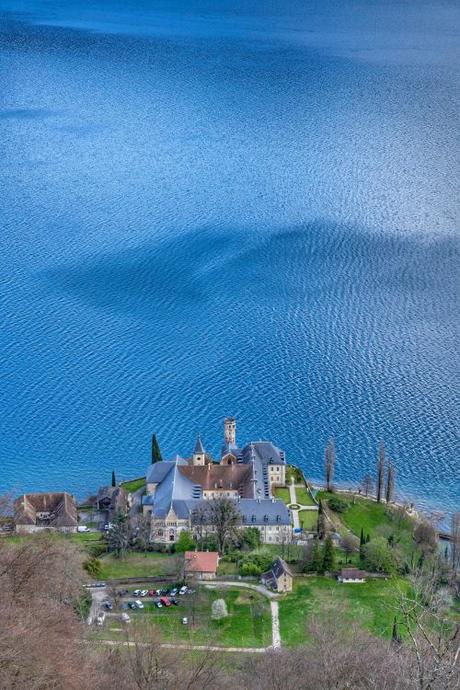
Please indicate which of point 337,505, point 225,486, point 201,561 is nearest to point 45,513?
point 225,486

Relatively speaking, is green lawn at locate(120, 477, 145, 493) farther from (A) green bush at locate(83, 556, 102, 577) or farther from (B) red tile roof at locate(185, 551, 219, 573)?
(A) green bush at locate(83, 556, 102, 577)

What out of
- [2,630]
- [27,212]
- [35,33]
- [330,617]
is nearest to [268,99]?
[27,212]

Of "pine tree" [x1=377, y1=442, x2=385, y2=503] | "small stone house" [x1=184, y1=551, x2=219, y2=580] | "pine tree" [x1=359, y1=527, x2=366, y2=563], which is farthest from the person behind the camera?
"pine tree" [x1=377, y1=442, x2=385, y2=503]

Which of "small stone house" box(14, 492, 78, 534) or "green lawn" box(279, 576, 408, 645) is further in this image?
"small stone house" box(14, 492, 78, 534)

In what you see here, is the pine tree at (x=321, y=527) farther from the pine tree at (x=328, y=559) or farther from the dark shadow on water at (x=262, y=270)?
the dark shadow on water at (x=262, y=270)

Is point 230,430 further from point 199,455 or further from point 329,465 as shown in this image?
point 329,465

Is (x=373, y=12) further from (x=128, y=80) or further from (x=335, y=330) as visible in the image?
(x=335, y=330)

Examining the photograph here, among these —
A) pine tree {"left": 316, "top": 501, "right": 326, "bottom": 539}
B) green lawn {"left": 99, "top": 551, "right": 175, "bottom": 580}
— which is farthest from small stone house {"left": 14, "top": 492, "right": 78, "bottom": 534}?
pine tree {"left": 316, "top": 501, "right": 326, "bottom": 539}
